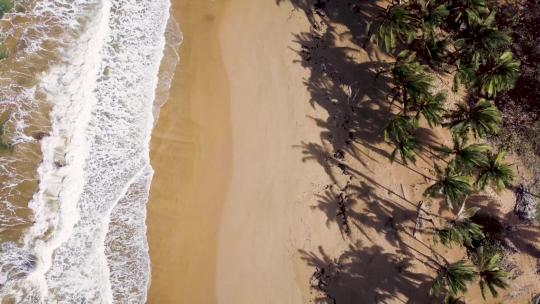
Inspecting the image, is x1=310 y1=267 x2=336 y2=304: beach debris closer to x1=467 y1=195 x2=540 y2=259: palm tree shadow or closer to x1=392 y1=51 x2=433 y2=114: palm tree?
x1=467 y1=195 x2=540 y2=259: palm tree shadow

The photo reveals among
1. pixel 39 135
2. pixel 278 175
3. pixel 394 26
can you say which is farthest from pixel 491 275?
pixel 39 135

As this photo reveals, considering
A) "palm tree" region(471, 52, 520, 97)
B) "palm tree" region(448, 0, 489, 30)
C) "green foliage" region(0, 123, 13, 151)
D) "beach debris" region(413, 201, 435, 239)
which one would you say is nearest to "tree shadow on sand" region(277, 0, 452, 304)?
"beach debris" region(413, 201, 435, 239)

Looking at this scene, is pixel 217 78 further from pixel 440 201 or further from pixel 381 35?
pixel 440 201

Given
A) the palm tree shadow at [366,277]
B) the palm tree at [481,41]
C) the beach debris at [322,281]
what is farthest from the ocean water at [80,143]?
the palm tree at [481,41]

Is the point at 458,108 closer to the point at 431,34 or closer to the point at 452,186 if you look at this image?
the point at 431,34

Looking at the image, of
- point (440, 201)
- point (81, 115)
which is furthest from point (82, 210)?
point (440, 201)

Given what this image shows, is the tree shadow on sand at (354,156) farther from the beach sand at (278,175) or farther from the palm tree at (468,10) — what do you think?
the palm tree at (468,10)
